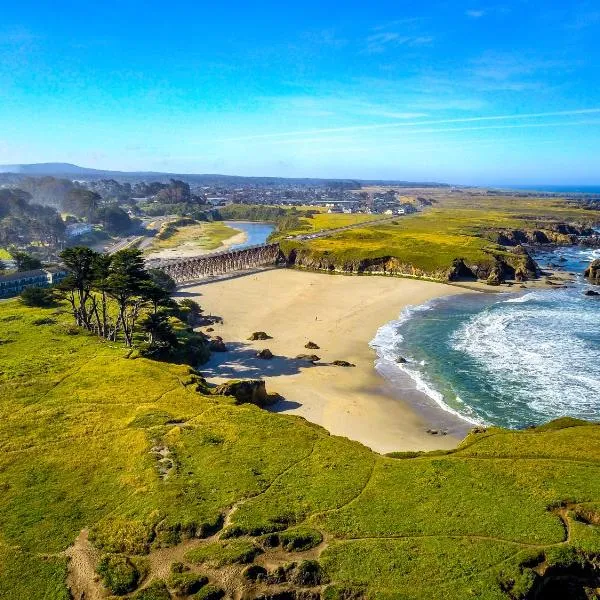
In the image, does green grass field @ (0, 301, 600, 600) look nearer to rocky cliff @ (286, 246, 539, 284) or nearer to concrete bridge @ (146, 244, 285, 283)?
concrete bridge @ (146, 244, 285, 283)

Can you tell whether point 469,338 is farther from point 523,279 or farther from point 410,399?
point 523,279

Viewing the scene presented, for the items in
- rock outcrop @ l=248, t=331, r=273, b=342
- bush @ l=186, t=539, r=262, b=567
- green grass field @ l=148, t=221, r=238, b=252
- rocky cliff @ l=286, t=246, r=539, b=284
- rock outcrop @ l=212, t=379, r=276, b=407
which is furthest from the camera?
green grass field @ l=148, t=221, r=238, b=252

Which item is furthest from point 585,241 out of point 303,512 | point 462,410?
point 303,512

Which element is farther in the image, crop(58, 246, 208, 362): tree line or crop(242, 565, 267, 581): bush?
crop(58, 246, 208, 362): tree line

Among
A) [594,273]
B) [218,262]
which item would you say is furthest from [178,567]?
[594,273]

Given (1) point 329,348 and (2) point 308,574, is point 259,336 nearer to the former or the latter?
(1) point 329,348

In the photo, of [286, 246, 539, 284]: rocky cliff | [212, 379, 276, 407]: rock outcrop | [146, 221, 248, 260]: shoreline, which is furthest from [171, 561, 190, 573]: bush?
[146, 221, 248, 260]: shoreline
